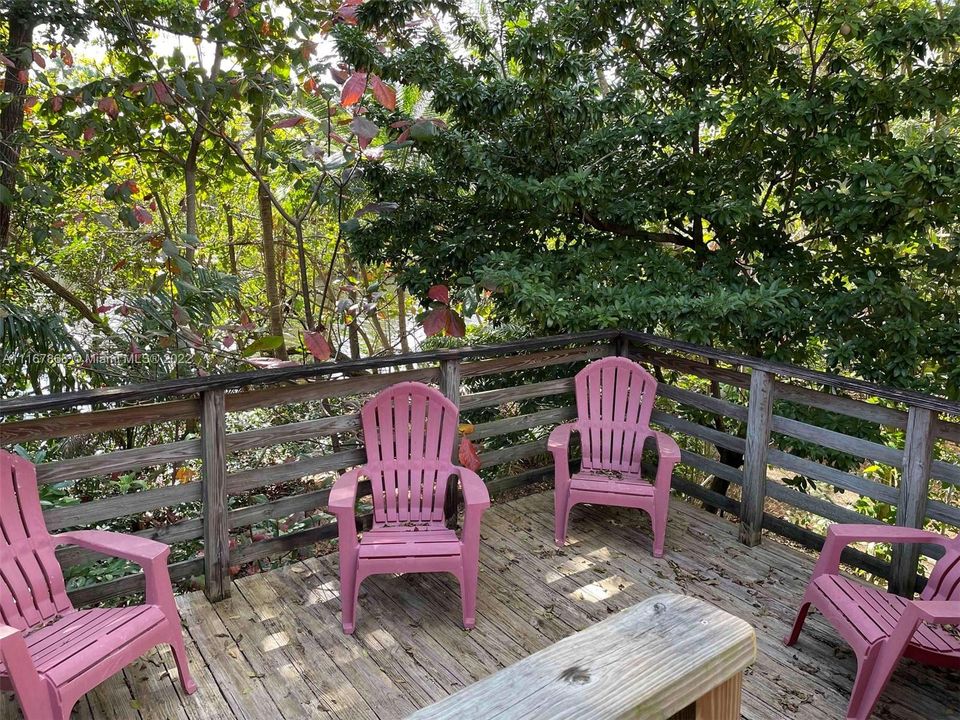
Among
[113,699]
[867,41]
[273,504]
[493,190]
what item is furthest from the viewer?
[493,190]

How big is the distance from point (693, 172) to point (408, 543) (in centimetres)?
289

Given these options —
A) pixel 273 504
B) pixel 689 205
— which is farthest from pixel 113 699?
pixel 689 205

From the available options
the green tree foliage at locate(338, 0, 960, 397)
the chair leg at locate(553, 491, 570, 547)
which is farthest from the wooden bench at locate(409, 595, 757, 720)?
the green tree foliage at locate(338, 0, 960, 397)

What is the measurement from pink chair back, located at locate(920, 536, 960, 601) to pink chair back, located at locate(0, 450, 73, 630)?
2.93m

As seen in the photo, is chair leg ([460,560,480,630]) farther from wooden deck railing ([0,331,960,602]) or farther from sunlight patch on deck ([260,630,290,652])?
wooden deck railing ([0,331,960,602])

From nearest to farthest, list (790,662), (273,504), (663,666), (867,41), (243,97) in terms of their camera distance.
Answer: (663,666)
(790,662)
(273,504)
(867,41)
(243,97)

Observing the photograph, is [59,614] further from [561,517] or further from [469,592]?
[561,517]

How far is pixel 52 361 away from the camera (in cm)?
382

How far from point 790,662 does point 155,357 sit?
12.5 ft

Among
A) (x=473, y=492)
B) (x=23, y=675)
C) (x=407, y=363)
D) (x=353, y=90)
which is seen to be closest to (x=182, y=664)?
(x=23, y=675)

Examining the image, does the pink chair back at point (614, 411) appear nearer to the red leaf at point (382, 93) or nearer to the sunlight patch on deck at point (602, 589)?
the sunlight patch on deck at point (602, 589)

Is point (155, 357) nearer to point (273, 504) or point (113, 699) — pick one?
point (273, 504)

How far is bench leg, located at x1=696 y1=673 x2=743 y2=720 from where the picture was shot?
3.22ft

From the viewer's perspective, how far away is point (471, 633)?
273 cm
